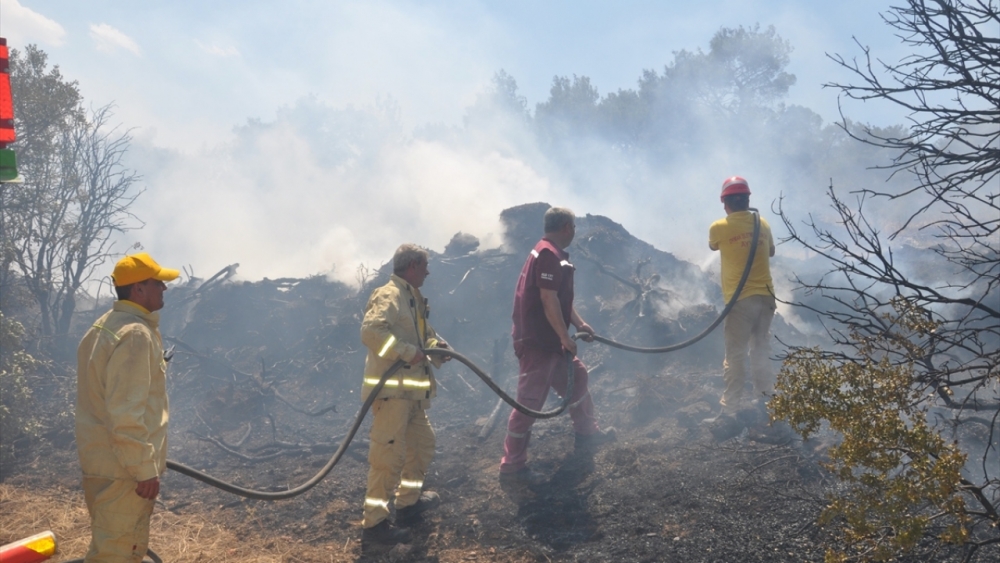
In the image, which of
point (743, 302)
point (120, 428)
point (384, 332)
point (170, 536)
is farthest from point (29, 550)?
point (743, 302)

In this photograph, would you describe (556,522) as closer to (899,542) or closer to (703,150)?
(899,542)

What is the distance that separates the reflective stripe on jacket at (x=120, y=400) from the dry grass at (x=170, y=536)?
150 centimetres

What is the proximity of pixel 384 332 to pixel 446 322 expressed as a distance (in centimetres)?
688

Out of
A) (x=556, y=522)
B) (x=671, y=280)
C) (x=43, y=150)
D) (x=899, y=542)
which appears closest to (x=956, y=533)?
(x=899, y=542)

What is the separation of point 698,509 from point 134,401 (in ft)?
11.2

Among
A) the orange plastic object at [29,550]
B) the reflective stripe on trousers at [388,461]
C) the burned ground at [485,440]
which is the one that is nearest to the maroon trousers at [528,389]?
the burned ground at [485,440]

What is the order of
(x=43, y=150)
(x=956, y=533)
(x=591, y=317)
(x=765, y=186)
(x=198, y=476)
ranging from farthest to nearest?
(x=765, y=186) → (x=591, y=317) → (x=43, y=150) → (x=198, y=476) → (x=956, y=533)

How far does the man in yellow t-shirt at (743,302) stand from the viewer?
5.83m

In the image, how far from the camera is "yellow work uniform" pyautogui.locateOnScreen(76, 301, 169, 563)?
9.82ft

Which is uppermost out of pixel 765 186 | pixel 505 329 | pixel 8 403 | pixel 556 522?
pixel 765 186

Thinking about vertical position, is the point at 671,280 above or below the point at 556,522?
above

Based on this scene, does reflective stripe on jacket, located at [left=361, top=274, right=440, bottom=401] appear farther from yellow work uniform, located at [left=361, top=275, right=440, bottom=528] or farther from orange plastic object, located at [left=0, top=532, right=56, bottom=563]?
orange plastic object, located at [left=0, top=532, right=56, bottom=563]

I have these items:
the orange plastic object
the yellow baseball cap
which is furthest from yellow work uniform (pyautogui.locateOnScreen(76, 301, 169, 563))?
the orange plastic object

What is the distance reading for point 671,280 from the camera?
1151 centimetres
